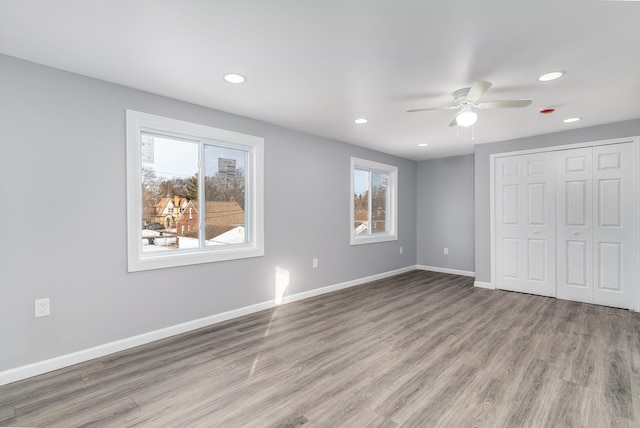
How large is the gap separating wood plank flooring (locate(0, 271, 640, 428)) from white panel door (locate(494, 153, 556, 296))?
38.0 inches

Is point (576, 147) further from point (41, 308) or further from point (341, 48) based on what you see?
point (41, 308)

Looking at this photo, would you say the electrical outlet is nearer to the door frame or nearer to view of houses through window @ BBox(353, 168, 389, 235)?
view of houses through window @ BBox(353, 168, 389, 235)

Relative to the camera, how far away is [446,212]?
246 inches

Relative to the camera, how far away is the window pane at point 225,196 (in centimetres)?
350

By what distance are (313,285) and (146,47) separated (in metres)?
3.43

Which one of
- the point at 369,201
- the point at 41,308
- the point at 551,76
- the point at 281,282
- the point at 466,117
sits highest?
the point at 551,76

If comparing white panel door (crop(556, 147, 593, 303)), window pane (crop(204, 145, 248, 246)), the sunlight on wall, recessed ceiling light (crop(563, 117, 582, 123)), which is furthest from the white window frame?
recessed ceiling light (crop(563, 117, 582, 123))

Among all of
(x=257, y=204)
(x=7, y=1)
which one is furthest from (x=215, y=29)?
(x=257, y=204)

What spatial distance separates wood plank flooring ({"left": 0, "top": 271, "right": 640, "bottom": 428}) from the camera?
1.88m

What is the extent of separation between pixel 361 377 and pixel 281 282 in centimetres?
197

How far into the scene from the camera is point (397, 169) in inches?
242

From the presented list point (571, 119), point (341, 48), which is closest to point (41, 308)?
point (341, 48)

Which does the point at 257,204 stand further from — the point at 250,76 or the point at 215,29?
the point at 215,29

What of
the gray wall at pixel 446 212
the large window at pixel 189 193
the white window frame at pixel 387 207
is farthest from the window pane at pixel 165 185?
the gray wall at pixel 446 212
